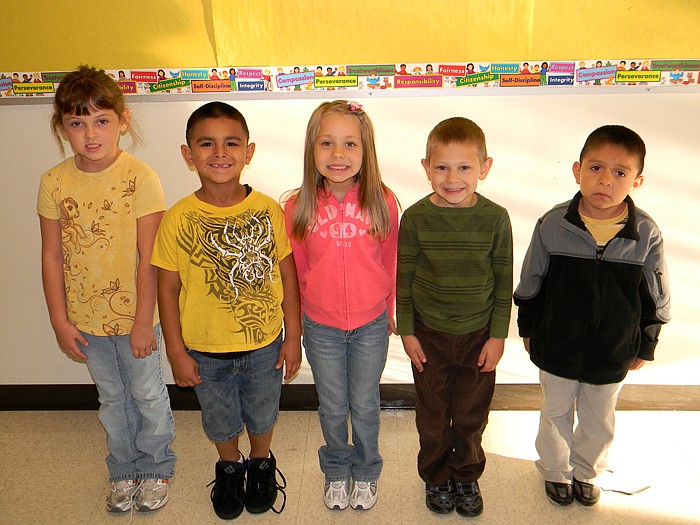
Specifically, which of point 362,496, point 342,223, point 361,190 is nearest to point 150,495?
point 362,496

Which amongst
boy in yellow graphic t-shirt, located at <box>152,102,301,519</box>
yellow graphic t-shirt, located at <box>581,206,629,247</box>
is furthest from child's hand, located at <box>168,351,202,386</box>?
yellow graphic t-shirt, located at <box>581,206,629,247</box>

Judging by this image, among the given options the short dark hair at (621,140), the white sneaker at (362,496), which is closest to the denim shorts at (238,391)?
the white sneaker at (362,496)

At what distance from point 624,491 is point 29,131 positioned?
2419 mm

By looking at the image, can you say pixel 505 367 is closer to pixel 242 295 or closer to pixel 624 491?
pixel 624 491

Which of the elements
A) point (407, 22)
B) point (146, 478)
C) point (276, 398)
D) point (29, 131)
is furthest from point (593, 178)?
point (29, 131)

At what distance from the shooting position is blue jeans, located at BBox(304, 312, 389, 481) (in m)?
1.84

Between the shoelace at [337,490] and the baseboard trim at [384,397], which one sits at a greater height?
the baseboard trim at [384,397]

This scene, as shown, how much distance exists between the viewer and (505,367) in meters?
2.44

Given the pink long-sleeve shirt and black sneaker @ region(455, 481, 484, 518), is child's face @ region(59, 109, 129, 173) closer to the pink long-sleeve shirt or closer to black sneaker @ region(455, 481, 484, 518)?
the pink long-sleeve shirt

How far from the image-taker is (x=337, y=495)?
1954 mm

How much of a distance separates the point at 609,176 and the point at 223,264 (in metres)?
1.11

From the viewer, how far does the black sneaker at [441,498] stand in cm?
193

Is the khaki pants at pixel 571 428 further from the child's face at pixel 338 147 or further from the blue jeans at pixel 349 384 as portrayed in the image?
the child's face at pixel 338 147

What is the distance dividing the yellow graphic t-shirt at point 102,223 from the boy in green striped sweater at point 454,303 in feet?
2.61
